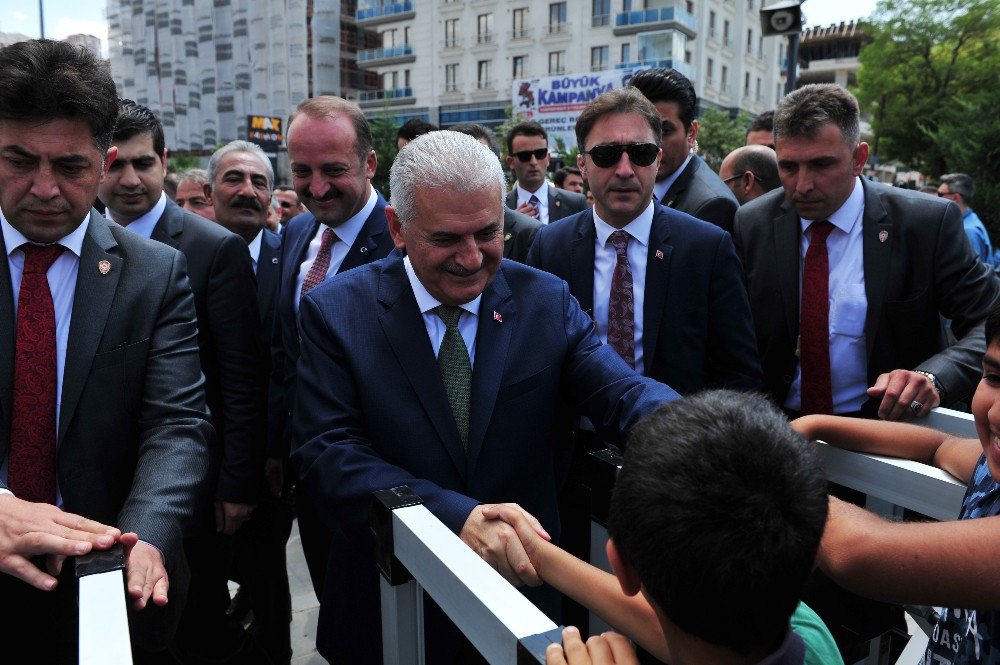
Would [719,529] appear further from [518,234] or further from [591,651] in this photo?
[518,234]

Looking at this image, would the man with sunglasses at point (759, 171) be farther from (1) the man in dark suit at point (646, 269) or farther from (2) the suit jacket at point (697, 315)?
(2) the suit jacket at point (697, 315)

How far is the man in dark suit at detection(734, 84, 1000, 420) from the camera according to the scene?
259 cm

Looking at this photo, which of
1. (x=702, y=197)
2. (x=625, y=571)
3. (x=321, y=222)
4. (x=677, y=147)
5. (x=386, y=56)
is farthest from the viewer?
(x=386, y=56)

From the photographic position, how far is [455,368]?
6.07ft

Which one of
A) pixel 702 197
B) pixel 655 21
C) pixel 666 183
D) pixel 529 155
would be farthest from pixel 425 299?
pixel 655 21

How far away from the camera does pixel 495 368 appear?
6.00 ft

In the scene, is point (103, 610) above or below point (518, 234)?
below

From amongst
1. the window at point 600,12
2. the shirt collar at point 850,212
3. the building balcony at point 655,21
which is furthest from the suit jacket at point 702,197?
the window at point 600,12

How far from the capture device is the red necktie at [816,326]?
270cm

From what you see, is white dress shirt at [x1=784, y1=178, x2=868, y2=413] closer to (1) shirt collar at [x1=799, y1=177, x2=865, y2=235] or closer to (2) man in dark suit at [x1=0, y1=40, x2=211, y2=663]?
(1) shirt collar at [x1=799, y1=177, x2=865, y2=235]

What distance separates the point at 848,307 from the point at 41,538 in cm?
259

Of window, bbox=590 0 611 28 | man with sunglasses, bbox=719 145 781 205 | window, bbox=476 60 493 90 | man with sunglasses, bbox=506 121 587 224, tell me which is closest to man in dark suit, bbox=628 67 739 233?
man with sunglasses, bbox=719 145 781 205

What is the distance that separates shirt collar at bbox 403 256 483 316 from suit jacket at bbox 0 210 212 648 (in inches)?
26.2

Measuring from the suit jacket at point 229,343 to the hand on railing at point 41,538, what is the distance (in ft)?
4.24
